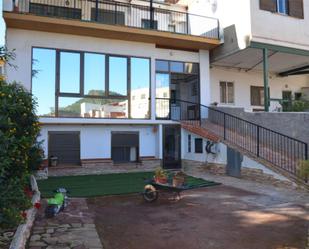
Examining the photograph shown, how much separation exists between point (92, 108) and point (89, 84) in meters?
1.02

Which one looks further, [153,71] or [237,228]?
[153,71]

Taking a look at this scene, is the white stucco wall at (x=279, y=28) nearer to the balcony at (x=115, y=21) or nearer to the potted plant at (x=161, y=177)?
the balcony at (x=115, y=21)

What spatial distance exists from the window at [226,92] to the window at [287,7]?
468cm

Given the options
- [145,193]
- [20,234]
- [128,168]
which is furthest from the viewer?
[128,168]

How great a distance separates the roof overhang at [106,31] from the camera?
38.8 ft

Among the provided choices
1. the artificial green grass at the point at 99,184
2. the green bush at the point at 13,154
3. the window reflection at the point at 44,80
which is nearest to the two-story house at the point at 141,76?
the window reflection at the point at 44,80

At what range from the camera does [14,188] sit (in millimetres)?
4891

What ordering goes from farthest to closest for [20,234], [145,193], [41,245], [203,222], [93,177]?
[93,177]
[145,193]
[203,222]
[41,245]
[20,234]

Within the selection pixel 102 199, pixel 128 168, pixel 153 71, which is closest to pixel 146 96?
pixel 153 71

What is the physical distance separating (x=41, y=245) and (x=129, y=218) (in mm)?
2085

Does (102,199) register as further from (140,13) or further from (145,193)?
(140,13)

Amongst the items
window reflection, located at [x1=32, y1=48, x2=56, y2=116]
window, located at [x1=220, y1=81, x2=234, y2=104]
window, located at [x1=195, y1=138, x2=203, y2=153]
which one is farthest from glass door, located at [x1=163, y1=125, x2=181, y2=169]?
window reflection, located at [x1=32, y1=48, x2=56, y2=116]

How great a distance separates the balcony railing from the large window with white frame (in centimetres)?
240

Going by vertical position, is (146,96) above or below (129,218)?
above
